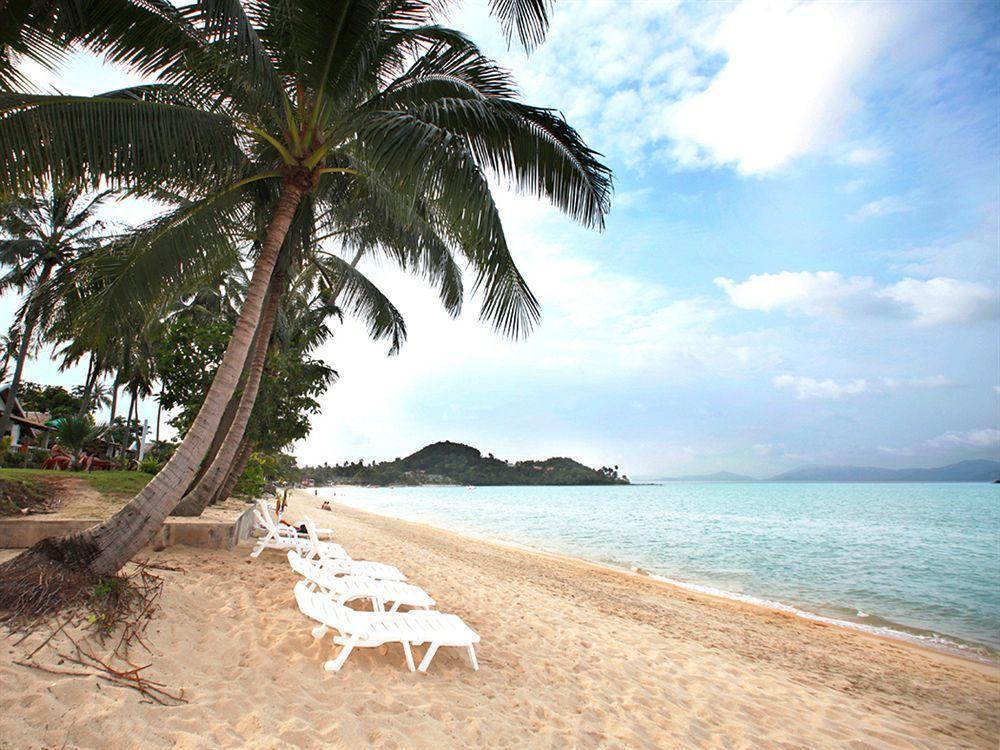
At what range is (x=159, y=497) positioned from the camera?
14.6ft

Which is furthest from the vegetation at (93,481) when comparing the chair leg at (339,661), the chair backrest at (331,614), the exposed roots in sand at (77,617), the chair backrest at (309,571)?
the chair leg at (339,661)

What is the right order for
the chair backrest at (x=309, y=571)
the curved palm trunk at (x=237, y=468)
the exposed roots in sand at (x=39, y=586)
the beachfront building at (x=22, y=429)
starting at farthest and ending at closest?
the beachfront building at (x=22, y=429) < the curved palm trunk at (x=237, y=468) < the chair backrest at (x=309, y=571) < the exposed roots in sand at (x=39, y=586)

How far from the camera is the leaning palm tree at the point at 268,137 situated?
177 inches

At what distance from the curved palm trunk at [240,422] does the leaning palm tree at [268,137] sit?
173 centimetres

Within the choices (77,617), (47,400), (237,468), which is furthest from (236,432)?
(47,400)

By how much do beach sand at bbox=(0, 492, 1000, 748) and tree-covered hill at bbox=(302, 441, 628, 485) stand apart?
4752 inches

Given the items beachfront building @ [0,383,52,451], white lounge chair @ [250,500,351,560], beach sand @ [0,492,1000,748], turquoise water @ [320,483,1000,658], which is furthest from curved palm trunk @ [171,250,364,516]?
beachfront building @ [0,383,52,451]

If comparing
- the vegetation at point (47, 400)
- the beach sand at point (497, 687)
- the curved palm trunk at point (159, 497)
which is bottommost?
the beach sand at point (497, 687)

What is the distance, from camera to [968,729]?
5.19 m

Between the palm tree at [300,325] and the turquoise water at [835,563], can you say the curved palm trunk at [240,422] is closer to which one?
the palm tree at [300,325]

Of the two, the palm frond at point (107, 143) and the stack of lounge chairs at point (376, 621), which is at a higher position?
the palm frond at point (107, 143)

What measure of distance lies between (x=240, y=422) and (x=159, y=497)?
3.65 meters

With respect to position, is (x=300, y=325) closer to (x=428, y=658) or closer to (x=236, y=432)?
(x=236, y=432)

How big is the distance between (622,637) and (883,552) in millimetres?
20786
